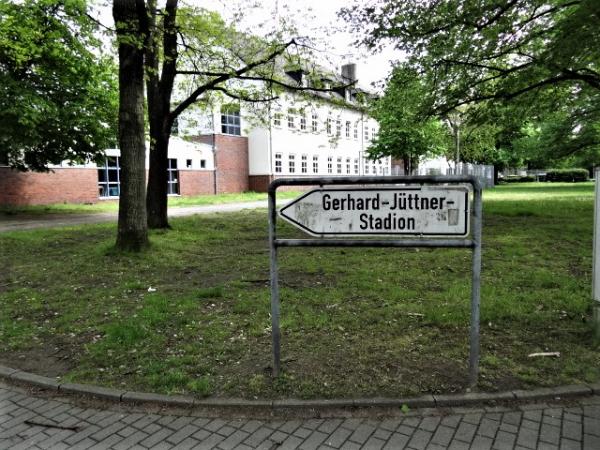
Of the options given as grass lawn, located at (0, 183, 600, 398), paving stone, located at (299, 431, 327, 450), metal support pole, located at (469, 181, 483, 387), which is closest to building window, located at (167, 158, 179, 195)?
grass lawn, located at (0, 183, 600, 398)

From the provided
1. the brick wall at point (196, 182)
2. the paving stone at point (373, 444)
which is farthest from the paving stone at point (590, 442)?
the brick wall at point (196, 182)

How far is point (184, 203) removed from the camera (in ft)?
81.4

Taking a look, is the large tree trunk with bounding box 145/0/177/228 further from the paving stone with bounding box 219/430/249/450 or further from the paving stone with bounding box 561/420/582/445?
the paving stone with bounding box 561/420/582/445

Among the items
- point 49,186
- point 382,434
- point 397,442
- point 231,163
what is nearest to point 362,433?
point 382,434

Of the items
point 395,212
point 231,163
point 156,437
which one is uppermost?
point 231,163

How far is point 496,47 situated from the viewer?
12.3m

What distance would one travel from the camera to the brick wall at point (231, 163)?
3475cm

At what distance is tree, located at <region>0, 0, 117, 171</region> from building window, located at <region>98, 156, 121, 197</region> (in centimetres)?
660

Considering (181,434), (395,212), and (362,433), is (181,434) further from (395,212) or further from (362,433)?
(395,212)

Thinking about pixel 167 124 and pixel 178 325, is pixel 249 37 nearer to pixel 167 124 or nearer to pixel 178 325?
pixel 167 124

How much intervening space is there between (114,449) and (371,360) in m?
2.10

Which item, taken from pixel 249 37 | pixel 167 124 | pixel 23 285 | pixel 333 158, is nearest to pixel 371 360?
pixel 23 285

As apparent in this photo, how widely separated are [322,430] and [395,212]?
160cm

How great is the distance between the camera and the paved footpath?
284 cm
